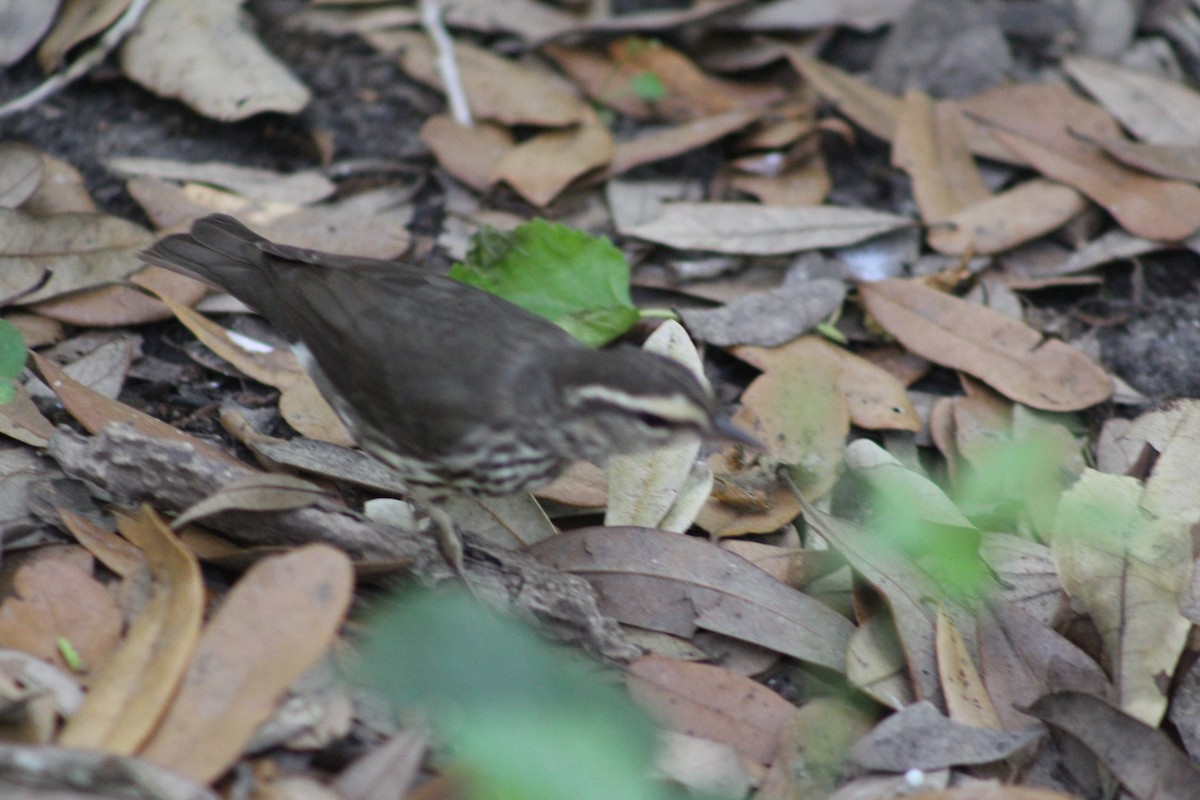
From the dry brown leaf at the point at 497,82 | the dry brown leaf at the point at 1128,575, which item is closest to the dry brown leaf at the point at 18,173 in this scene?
the dry brown leaf at the point at 497,82

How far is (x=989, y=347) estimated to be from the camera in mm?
5379

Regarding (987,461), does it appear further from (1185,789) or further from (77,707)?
(77,707)

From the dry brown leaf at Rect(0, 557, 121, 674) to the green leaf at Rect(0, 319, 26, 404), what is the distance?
0.72 metres

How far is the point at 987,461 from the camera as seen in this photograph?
15.9ft

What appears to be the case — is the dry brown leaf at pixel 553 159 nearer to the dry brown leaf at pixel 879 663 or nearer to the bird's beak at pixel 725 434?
the bird's beak at pixel 725 434

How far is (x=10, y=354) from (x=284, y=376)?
111 cm

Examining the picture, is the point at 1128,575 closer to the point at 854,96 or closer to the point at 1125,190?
the point at 1125,190

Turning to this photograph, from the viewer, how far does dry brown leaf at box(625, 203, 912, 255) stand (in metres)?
5.82

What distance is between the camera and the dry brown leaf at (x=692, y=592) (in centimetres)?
411

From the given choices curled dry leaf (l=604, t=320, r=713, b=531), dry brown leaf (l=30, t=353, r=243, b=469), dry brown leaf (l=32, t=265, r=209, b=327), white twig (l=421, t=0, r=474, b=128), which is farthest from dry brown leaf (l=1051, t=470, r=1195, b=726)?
white twig (l=421, t=0, r=474, b=128)

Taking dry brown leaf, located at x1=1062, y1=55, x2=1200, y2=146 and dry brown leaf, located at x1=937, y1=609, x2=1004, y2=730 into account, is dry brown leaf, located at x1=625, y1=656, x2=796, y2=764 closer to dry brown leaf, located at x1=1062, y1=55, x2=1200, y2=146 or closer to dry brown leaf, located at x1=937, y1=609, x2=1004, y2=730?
dry brown leaf, located at x1=937, y1=609, x2=1004, y2=730

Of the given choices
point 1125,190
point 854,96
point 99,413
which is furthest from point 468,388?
point 1125,190

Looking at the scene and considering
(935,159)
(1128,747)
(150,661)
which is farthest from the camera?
(935,159)

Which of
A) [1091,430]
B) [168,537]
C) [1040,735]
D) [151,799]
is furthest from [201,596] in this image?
[1091,430]
